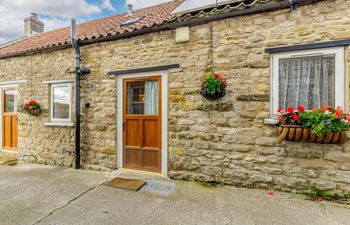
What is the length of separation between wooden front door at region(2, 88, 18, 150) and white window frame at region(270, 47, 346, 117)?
735 cm

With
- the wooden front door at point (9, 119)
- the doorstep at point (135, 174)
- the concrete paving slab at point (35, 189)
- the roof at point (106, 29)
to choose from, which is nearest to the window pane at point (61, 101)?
the roof at point (106, 29)

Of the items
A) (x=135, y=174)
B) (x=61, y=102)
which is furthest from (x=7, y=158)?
(x=135, y=174)

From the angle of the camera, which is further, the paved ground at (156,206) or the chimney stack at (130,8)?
the chimney stack at (130,8)

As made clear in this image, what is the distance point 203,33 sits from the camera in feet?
11.7

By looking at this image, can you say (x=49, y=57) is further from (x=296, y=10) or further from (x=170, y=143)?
(x=296, y=10)

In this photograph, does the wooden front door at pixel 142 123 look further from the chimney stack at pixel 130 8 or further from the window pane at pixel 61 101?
the chimney stack at pixel 130 8

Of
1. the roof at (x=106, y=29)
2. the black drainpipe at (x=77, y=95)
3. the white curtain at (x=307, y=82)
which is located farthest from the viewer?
the black drainpipe at (x=77, y=95)

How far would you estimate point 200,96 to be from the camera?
3.57 metres

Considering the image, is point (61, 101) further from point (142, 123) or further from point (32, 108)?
point (142, 123)

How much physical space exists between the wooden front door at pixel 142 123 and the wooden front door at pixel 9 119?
169 inches

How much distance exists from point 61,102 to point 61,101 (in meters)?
0.03

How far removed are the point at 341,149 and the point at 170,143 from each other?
9.64 ft

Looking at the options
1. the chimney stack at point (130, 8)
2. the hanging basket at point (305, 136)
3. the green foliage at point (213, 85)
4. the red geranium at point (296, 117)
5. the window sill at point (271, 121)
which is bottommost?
the hanging basket at point (305, 136)

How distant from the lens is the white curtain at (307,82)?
2.88m
